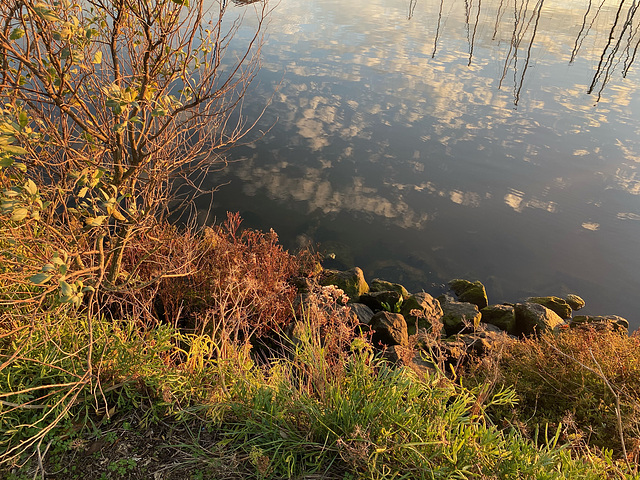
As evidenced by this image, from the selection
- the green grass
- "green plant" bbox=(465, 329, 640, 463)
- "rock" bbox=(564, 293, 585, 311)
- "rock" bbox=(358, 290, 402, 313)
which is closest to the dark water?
"rock" bbox=(564, 293, 585, 311)

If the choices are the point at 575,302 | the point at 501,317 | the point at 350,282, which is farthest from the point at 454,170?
the point at 350,282

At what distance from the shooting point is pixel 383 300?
6566mm

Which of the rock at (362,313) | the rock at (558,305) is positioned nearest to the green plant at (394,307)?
the rock at (362,313)

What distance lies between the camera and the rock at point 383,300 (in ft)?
20.9

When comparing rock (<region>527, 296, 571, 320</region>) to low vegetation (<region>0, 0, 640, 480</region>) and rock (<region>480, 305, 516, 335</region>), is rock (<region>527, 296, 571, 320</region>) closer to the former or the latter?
rock (<region>480, 305, 516, 335</region>)

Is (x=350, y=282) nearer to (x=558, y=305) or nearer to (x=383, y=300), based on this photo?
(x=383, y=300)

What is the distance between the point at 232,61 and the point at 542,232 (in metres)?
13.2

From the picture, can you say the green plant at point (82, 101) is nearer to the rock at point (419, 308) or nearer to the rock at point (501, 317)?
the rock at point (419, 308)

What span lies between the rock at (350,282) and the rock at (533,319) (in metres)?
2.57

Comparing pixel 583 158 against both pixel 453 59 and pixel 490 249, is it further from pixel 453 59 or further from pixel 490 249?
pixel 453 59

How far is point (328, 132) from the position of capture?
12.2 m

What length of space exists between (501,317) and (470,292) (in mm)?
828

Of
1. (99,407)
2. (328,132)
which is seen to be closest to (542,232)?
A: (328,132)

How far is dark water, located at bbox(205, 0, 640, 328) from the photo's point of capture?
8367 mm
